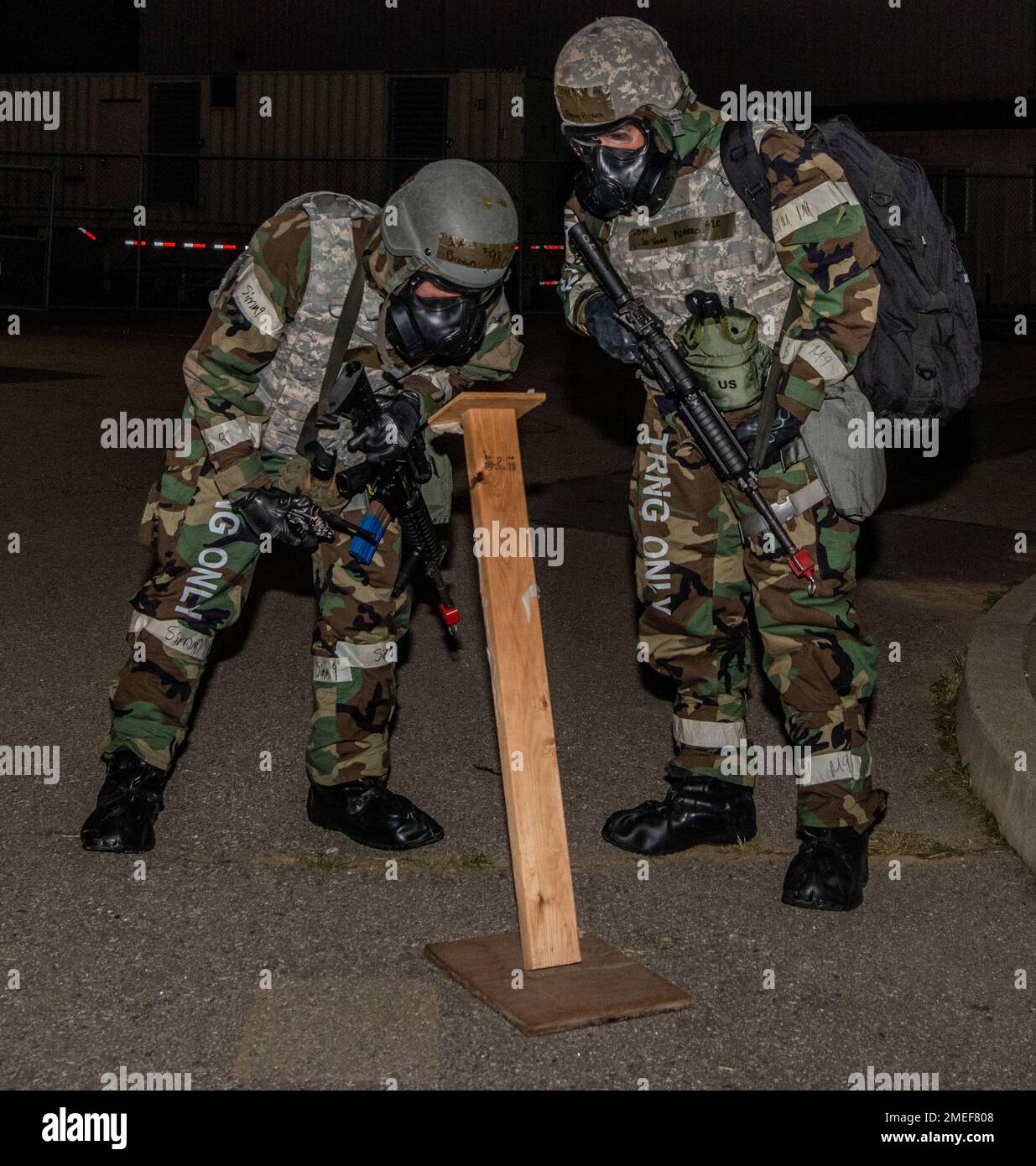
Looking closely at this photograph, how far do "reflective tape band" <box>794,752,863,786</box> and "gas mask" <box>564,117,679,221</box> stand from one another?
1558 mm

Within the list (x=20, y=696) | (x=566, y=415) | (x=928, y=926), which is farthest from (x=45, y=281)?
(x=928, y=926)

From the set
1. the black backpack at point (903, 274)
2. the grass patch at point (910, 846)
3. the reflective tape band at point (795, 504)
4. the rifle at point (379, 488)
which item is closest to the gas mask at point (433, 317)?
the rifle at point (379, 488)

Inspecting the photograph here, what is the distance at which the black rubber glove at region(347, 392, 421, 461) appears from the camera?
4.34m

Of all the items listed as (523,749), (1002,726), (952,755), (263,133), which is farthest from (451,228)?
(263,133)

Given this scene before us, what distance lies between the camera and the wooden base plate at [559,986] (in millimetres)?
3670

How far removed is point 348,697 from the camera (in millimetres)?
4766

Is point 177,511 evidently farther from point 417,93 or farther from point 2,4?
point 2,4

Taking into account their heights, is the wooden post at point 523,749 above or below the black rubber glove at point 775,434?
below

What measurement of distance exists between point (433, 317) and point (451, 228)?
0.84 ft

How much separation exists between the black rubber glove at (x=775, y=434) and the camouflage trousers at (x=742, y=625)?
0.08 m

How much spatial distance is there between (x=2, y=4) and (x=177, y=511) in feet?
107

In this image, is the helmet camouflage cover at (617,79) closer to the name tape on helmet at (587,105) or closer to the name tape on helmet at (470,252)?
the name tape on helmet at (587,105)

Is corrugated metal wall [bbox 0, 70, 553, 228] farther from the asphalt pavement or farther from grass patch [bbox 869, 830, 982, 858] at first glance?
grass patch [bbox 869, 830, 982, 858]

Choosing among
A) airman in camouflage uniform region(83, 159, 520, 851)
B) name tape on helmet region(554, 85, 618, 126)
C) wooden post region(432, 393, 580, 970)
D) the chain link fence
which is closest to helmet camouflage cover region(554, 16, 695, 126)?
name tape on helmet region(554, 85, 618, 126)
